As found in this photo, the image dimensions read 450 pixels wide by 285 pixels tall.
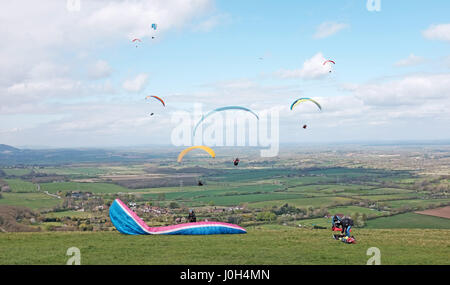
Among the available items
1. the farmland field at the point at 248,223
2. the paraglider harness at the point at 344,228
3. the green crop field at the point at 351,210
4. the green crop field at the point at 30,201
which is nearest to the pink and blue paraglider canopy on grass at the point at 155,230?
the farmland field at the point at 248,223

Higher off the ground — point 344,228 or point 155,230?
point 344,228

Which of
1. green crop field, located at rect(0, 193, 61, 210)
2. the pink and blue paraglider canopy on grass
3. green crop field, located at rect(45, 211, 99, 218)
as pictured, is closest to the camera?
the pink and blue paraglider canopy on grass

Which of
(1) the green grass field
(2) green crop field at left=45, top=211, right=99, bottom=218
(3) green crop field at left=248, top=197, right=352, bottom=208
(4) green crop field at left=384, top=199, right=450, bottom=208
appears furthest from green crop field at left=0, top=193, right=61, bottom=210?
(4) green crop field at left=384, top=199, right=450, bottom=208

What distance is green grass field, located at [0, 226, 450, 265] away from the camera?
15234 mm

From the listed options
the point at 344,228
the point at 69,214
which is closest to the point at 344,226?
the point at 344,228

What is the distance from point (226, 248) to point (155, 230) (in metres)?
5.30

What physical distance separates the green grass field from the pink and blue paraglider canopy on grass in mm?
690

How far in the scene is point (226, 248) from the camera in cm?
1698

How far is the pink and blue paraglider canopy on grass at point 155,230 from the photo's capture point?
794 inches

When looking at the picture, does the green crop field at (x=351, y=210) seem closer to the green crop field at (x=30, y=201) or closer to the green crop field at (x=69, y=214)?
the green crop field at (x=69, y=214)

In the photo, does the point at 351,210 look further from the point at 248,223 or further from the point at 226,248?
the point at 226,248

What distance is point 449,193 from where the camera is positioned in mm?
75125

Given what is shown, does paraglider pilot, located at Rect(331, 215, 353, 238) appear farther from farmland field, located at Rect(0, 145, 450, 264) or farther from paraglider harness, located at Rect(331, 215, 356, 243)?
farmland field, located at Rect(0, 145, 450, 264)
